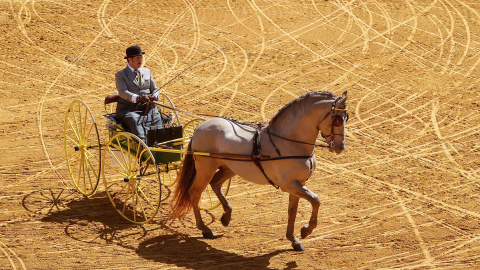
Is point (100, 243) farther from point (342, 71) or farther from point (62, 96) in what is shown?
point (342, 71)

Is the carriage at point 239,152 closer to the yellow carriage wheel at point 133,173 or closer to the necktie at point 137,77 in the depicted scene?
the yellow carriage wheel at point 133,173

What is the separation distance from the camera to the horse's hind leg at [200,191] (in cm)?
984

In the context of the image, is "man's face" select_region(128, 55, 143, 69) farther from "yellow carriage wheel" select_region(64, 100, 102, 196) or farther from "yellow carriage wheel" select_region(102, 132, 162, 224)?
"yellow carriage wheel" select_region(102, 132, 162, 224)

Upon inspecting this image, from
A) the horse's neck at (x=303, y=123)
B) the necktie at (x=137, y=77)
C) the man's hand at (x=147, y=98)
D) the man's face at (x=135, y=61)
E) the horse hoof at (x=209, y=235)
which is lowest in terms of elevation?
the horse hoof at (x=209, y=235)

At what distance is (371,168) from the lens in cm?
1252

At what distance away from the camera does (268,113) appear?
14.9 metres

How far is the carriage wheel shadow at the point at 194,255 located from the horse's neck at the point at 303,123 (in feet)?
5.38

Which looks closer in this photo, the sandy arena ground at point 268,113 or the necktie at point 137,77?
the sandy arena ground at point 268,113

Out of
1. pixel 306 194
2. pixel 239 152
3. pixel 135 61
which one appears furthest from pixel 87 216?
pixel 306 194

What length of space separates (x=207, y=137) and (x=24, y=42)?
9380 mm

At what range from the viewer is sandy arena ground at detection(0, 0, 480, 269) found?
31.6 ft

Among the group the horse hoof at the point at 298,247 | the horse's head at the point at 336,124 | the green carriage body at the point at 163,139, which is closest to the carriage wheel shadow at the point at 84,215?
the green carriage body at the point at 163,139

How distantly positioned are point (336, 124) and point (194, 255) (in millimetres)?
2603

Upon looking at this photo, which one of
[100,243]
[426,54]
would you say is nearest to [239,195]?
[100,243]
